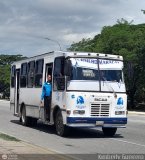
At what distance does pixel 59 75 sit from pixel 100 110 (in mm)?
1991

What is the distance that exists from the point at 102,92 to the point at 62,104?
149 centimetres

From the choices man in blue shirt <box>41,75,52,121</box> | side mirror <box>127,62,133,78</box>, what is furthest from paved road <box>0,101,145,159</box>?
side mirror <box>127,62,133,78</box>

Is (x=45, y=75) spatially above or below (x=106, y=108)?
above

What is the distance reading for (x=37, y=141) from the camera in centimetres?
1691

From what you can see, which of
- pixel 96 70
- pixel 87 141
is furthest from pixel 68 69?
pixel 87 141

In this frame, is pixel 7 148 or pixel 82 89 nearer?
pixel 7 148

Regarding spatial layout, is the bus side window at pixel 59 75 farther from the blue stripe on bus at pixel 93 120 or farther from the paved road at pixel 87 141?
the paved road at pixel 87 141

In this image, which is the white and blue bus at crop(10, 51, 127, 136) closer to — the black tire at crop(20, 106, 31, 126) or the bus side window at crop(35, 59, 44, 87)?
the bus side window at crop(35, 59, 44, 87)

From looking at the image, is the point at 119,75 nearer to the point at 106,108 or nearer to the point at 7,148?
the point at 106,108

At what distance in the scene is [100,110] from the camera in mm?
18203

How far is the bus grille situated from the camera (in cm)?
1809

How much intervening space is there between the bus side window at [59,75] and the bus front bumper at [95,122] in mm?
1294

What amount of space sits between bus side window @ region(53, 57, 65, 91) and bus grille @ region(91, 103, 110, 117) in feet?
4.31

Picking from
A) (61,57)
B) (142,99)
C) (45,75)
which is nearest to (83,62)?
(61,57)
